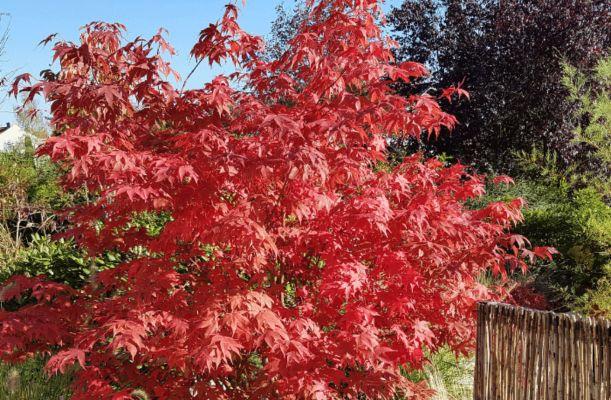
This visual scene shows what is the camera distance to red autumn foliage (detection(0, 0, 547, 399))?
3486mm

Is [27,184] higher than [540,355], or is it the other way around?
[27,184]

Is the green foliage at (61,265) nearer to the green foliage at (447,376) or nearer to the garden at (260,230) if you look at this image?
the garden at (260,230)

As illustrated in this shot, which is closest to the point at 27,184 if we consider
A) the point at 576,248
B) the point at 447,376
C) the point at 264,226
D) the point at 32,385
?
the point at 32,385

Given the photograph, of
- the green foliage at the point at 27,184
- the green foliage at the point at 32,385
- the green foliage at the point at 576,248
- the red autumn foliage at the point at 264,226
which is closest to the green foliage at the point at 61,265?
the green foliage at the point at 32,385

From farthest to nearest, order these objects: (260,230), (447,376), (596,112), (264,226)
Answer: (596,112)
(447,376)
(264,226)
(260,230)

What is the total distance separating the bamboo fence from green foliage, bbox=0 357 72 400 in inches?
119

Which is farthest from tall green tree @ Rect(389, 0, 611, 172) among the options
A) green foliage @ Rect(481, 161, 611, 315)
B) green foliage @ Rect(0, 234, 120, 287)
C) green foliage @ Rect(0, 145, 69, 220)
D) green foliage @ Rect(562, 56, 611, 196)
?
green foliage @ Rect(0, 234, 120, 287)

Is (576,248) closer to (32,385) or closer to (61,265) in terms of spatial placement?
(61,265)

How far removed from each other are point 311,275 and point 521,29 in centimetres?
1353

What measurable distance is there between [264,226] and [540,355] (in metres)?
1.72

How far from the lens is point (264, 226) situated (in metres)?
3.87

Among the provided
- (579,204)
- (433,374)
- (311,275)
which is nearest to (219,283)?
(311,275)

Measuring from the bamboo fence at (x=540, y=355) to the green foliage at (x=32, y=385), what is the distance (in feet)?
9.91

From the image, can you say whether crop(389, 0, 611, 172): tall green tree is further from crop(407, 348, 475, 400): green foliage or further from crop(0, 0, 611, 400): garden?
crop(0, 0, 611, 400): garden
